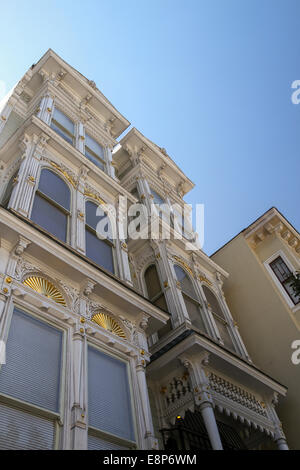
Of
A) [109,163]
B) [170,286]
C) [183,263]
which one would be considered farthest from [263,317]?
[109,163]

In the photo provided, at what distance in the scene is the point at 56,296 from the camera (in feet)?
25.7

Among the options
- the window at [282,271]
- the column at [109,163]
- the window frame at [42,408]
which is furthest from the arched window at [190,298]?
the window frame at [42,408]

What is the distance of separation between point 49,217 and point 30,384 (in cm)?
433

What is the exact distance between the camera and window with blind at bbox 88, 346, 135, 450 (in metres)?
6.66

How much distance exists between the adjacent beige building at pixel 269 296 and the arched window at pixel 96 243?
274 inches

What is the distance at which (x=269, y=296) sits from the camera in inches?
636

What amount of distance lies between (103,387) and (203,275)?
8.37m

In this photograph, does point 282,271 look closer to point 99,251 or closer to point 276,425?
point 276,425

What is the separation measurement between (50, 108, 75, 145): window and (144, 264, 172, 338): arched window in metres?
4.81

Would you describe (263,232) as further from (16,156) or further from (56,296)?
(56,296)

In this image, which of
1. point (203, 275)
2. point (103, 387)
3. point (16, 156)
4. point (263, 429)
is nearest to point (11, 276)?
point (103, 387)

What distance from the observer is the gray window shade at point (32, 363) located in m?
6.05

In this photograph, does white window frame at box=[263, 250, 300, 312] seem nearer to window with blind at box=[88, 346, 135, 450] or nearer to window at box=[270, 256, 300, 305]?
window at box=[270, 256, 300, 305]

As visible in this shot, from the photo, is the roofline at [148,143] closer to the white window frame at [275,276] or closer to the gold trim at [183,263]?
the white window frame at [275,276]
